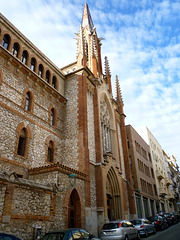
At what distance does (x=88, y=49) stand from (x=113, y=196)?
698 inches

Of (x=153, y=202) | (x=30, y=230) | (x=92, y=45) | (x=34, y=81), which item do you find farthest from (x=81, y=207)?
(x=153, y=202)

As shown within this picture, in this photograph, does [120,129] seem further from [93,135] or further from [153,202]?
[153,202]

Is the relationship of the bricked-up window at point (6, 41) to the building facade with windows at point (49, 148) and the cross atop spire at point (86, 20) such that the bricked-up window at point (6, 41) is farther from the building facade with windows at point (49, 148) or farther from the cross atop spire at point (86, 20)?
the cross atop spire at point (86, 20)

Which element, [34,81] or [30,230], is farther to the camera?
[34,81]

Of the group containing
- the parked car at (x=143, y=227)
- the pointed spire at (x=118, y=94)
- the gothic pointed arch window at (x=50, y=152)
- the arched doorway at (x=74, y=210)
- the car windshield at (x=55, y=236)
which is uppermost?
the pointed spire at (x=118, y=94)

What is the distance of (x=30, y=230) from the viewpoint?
9.18 m

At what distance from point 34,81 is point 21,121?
397cm

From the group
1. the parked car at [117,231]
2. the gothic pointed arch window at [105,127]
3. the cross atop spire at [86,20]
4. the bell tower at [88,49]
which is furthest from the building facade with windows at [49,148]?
the cross atop spire at [86,20]

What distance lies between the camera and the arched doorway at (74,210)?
1328 centimetres

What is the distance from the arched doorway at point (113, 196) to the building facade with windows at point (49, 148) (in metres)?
0.09

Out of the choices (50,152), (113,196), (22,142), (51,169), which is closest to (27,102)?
(22,142)

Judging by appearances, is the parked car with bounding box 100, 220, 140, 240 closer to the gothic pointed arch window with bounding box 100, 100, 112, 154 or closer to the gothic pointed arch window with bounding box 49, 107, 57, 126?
the gothic pointed arch window with bounding box 49, 107, 57, 126

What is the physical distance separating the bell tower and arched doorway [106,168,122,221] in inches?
436

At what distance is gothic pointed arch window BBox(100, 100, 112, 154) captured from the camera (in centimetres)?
2172
